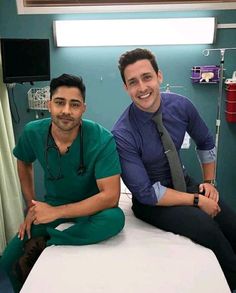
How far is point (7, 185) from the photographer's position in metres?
2.07

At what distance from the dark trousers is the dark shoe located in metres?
0.51

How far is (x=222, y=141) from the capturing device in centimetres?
253

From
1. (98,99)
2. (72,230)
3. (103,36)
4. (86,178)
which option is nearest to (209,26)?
(103,36)

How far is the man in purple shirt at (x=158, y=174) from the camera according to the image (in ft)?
4.69

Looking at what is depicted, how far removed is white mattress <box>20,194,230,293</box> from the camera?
112 cm

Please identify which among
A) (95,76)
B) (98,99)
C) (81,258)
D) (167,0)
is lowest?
(81,258)

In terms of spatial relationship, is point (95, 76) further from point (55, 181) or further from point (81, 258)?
point (81, 258)

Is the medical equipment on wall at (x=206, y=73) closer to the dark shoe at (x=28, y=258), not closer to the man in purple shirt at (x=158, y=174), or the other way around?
the man in purple shirt at (x=158, y=174)

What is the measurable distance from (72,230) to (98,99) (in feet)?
4.26

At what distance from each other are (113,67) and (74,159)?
110 centimetres

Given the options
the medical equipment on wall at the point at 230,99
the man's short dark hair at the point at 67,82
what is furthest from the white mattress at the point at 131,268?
the medical equipment on wall at the point at 230,99

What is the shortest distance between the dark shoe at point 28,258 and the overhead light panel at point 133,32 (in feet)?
4.70

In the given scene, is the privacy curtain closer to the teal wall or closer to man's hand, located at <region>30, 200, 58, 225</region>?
the teal wall

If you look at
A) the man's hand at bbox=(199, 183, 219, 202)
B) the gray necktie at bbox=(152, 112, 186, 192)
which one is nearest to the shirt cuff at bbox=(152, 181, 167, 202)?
the gray necktie at bbox=(152, 112, 186, 192)
